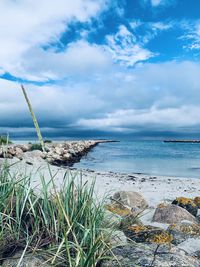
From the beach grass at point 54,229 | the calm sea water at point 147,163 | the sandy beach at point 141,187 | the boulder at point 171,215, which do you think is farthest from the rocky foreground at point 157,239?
the calm sea water at point 147,163

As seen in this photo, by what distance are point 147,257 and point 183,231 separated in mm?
1920

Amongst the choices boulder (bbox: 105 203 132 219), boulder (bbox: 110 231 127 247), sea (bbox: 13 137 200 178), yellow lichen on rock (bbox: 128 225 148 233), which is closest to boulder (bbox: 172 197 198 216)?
boulder (bbox: 105 203 132 219)

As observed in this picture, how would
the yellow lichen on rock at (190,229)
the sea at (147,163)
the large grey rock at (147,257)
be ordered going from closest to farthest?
1. the large grey rock at (147,257)
2. the yellow lichen on rock at (190,229)
3. the sea at (147,163)

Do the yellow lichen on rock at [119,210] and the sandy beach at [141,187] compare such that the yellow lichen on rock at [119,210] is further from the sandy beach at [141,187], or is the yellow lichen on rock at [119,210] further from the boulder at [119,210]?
the sandy beach at [141,187]

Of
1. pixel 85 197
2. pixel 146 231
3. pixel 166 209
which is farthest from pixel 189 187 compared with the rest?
pixel 85 197

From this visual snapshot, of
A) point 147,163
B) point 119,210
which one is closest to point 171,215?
point 119,210

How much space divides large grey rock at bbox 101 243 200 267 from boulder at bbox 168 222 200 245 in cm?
116

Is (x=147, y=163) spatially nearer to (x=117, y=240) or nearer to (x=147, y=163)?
(x=147, y=163)

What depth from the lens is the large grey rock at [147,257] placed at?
2.63 meters

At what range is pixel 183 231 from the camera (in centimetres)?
445

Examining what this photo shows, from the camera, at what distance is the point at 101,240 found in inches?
102

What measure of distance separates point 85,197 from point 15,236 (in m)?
0.70

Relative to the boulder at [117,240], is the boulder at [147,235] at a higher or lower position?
lower

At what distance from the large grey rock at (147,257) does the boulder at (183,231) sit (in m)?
1.16
